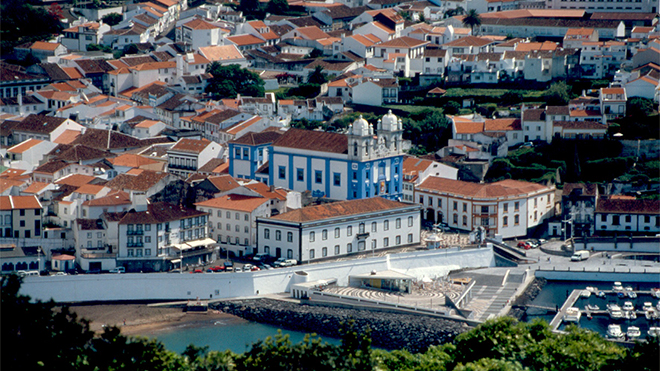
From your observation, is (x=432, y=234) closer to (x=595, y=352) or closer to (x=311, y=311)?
(x=311, y=311)

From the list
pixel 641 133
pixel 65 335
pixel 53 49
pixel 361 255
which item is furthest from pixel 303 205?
pixel 53 49

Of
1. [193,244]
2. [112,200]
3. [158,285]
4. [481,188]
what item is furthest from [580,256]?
[112,200]

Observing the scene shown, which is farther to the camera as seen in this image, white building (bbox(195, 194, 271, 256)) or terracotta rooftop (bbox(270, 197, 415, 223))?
white building (bbox(195, 194, 271, 256))

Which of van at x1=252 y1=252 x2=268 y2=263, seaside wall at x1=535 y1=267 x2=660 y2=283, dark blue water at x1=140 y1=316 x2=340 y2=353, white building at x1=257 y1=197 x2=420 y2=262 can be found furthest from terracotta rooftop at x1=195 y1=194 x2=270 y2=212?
seaside wall at x1=535 y1=267 x2=660 y2=283

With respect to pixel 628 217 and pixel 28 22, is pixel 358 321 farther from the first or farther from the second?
pixel 28 22

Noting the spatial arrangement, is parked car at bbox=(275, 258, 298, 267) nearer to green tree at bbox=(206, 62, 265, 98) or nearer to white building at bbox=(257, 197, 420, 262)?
white building at bbox=(257, 197, 420, 262)

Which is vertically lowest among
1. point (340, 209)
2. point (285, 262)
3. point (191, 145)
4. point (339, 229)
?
point (285, 262)
